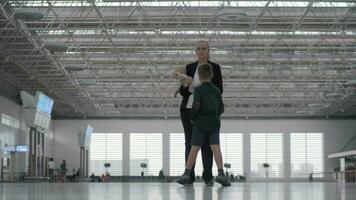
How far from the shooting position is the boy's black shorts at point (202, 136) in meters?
7.02

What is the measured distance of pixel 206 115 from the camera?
6.94m

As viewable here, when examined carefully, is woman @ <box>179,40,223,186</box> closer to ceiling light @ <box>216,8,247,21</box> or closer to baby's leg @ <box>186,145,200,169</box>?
baby's leg @ <box>186,145,200,169</box>

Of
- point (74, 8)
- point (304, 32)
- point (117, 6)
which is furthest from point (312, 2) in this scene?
point (74, 8)

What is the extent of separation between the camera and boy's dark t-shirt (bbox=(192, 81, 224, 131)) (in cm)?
689

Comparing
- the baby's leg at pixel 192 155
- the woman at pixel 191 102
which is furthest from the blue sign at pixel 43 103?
the baby's leg at pixel 192 155

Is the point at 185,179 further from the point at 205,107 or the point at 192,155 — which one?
the point at 205,107

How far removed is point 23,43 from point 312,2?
16.7 m

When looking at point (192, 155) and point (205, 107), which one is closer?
point (205, 107)

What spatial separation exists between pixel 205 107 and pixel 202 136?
0.37 metres

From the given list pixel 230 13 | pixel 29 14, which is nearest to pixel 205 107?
pixel 230 13

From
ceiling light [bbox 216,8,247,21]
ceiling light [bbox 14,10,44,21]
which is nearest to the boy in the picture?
ceiling light [bbox 216,8,247,21]

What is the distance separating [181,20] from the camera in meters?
31.5

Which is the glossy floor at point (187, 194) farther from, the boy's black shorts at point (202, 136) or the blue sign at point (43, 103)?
the blue sign at point (43, 103)

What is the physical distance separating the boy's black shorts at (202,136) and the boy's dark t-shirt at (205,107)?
0.29 feet
